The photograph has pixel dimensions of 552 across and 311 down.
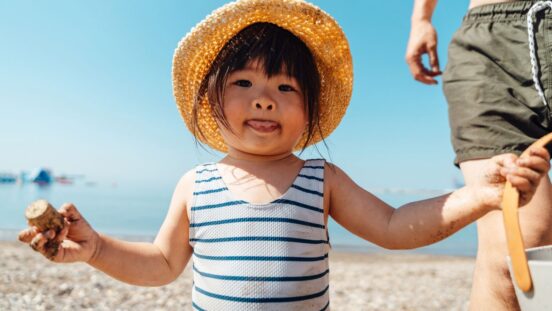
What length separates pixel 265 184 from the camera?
72.6 inches

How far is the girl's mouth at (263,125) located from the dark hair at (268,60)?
14cm

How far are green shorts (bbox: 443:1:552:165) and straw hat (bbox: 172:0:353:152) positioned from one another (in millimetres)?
556

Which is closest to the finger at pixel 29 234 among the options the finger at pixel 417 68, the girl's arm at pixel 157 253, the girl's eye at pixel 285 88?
the girl's arm at pixel 157 253

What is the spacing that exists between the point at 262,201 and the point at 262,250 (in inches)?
8.0

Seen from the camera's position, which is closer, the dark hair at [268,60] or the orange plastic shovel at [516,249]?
the orange plastic shovel at [516,249]

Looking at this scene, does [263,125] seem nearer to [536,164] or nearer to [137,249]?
[137,249]

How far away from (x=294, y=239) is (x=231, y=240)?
0.25m

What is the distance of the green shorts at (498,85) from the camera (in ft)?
6.17

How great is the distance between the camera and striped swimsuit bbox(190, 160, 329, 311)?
1679 millimetres

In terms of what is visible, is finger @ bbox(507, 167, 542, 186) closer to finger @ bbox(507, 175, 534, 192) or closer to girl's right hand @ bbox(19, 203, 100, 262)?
finger @ bbox(507, 175, 534, 192)

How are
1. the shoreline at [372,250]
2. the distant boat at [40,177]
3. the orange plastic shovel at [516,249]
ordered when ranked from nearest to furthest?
1. the orange plastic shovel at [516,249]
2. the shoreline at [372,250]
3. the distant boat at [40,177]

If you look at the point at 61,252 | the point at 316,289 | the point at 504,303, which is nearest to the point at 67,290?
the point at 61,252

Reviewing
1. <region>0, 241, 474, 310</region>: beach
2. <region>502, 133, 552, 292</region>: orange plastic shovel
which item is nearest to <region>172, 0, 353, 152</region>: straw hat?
<region>502, 133, 552, 292</region>: orange plastic shovel

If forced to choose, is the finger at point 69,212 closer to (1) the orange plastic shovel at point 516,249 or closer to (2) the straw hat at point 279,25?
(2) the straw hat at point 279,25
